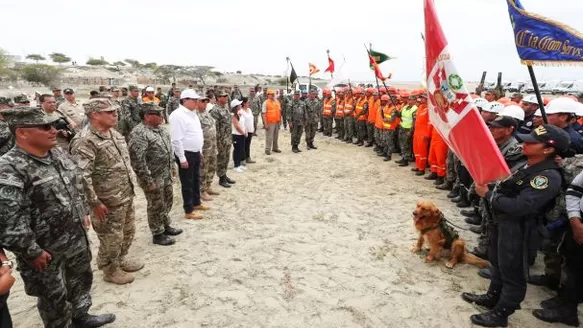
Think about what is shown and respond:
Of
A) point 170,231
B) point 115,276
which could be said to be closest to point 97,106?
point 115,276

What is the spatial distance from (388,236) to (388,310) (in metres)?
1.75

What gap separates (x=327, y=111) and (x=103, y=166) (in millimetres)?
11181

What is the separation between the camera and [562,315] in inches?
122

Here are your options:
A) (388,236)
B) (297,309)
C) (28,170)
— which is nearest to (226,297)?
(297,309)

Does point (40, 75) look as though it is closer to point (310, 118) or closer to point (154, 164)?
point (310, 118)

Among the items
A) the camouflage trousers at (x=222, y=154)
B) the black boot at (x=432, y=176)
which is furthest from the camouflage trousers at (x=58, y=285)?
the black boot at (x=432, y=176)

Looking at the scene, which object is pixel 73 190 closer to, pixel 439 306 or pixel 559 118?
pixel 439 306

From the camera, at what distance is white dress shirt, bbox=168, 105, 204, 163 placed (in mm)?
5000

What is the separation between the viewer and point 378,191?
7.11m

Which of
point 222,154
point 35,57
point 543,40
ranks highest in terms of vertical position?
point 35,57

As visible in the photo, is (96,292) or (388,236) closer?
(96,292)

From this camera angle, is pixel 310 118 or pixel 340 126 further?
→ pixel 340 126

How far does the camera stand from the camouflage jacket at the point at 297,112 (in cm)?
1093

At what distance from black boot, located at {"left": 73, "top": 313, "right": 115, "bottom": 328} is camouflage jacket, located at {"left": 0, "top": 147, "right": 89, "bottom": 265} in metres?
0.75
